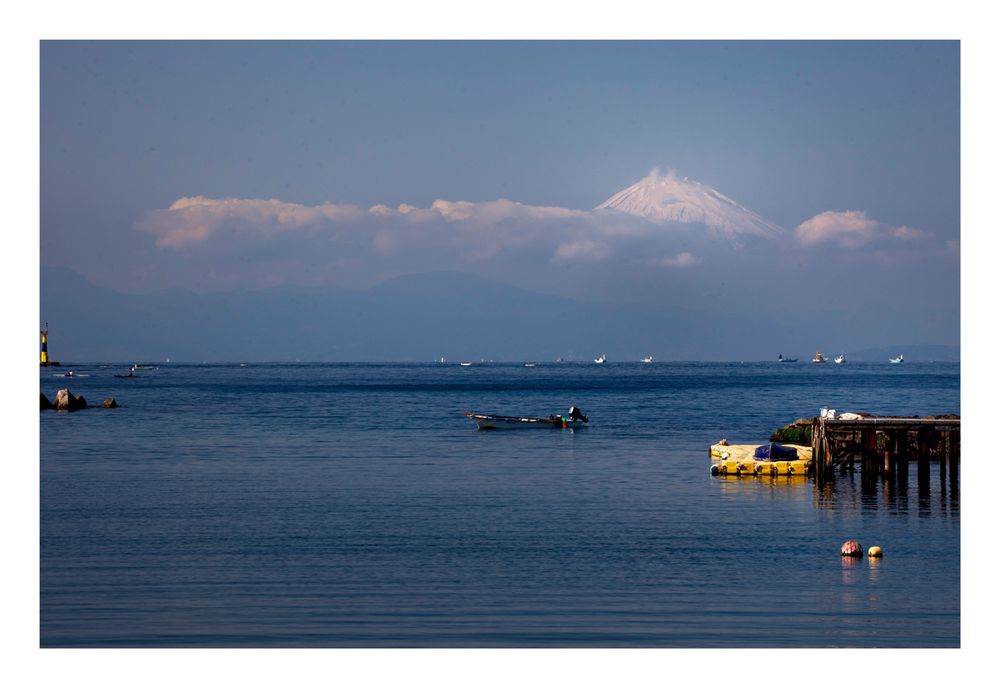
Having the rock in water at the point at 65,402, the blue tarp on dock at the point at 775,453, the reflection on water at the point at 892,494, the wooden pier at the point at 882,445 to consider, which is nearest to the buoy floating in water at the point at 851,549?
the reflection on water at the point at 892,494

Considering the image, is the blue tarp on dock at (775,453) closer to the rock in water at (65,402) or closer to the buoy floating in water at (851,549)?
the buoy floating in water at (851,549)

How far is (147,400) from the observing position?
125750 millimetres

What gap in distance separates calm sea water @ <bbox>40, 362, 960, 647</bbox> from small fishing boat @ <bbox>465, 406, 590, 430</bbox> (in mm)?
15094

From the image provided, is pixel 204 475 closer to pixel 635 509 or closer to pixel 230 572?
pixel 635 509

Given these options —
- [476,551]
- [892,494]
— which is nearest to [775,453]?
[892,494]

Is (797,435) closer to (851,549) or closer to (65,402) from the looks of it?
→ (851,549)

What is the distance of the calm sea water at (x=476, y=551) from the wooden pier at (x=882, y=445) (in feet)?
3.59

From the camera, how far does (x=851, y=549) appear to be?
99.1 feet

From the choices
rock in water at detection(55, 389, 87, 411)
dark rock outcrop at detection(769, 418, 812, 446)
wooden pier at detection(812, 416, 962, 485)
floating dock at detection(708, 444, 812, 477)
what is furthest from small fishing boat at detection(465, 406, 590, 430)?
rock in water at detection(55, 389, 87, 411)

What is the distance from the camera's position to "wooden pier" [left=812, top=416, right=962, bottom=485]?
43.4m

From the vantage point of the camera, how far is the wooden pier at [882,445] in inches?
1709
